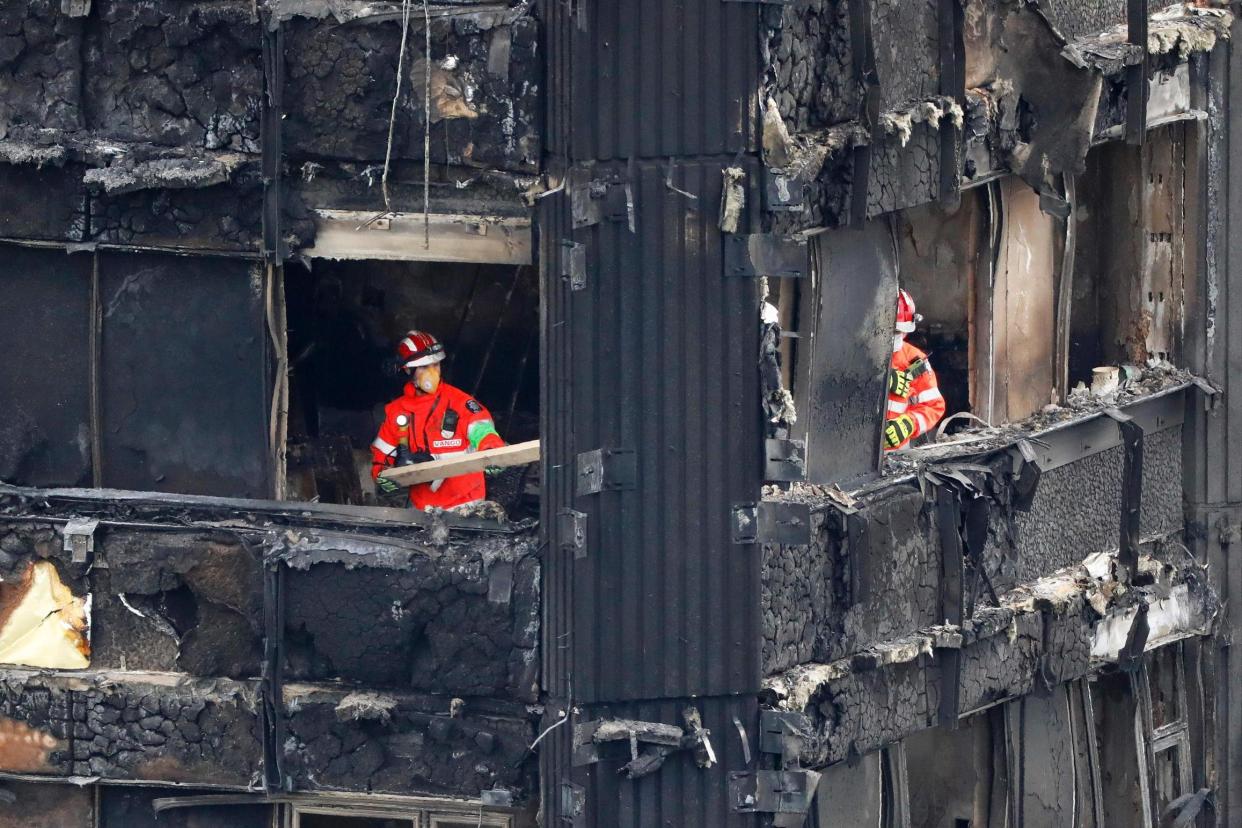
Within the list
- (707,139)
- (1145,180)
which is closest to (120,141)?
(707,139)

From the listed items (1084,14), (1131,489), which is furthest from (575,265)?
(1131,489)

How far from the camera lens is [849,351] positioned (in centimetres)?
1582

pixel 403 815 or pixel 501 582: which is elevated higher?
pixel 501 582

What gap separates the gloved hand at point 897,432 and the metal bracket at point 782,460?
8.06 ft

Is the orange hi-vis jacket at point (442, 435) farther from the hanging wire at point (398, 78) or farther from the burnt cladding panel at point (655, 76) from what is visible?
the burnt cladding panel at point (655, 76)

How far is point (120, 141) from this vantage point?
14.6 metres

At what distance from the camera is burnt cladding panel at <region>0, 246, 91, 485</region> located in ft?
48.9

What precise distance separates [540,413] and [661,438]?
27.9 inches

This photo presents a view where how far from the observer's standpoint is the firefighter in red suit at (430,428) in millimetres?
16203

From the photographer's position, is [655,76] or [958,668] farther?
[958,668]

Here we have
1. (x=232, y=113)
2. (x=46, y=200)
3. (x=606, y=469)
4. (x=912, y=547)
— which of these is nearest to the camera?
(x=606, y=469)

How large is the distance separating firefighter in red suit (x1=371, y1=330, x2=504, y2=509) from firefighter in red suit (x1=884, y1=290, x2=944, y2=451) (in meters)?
2.13

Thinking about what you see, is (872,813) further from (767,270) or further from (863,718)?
(767,270)

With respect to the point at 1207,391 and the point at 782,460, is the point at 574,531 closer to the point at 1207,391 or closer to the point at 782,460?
the point at 782,460
